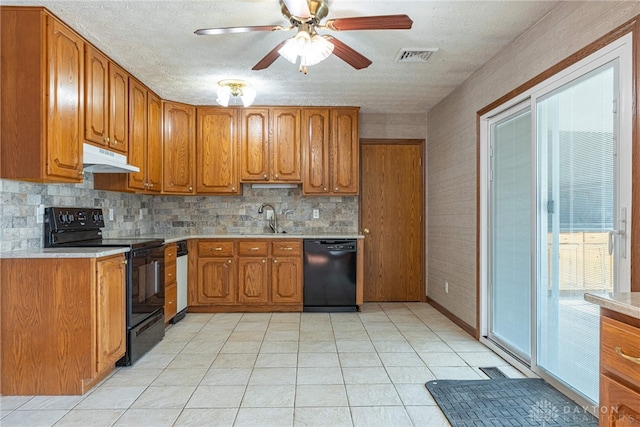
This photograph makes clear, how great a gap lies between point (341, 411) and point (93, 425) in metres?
1.35

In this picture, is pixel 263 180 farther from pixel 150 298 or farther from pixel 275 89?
pixel 150 298

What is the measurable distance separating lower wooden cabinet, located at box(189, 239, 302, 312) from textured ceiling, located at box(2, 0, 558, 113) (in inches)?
66.9

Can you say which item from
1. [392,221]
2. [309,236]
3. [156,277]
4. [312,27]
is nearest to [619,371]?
[312,27]

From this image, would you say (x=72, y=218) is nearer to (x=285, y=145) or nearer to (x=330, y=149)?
(x=285, y=145)

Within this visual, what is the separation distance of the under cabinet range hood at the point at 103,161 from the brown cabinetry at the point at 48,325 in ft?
2.74

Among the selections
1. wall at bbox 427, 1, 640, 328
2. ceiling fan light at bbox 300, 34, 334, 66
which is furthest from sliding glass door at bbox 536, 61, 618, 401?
ceiling fan light at bbox 300, 34, 334, 66

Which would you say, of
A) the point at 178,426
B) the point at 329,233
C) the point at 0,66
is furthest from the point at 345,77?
the point at 178,426

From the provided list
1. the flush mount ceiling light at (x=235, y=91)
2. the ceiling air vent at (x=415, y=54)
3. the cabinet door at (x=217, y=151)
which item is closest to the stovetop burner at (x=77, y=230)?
the cabinet door at (x=217, y=151)

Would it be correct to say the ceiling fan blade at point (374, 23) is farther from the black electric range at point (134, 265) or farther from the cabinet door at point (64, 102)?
the black electric range at point (134, 265)

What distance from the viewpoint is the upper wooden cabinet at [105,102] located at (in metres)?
2.82

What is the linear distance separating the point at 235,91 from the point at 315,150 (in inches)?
49.0

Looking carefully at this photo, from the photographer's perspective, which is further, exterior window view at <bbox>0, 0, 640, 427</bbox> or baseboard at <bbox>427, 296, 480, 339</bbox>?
baseboard at <bbox>427, 296, 480, 339</bbox>

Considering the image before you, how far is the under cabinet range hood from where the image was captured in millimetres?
2764

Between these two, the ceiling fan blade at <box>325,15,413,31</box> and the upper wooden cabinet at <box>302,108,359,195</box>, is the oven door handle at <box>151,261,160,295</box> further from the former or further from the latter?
the ceiling fan blade at <box>325,15,413,31</box>
